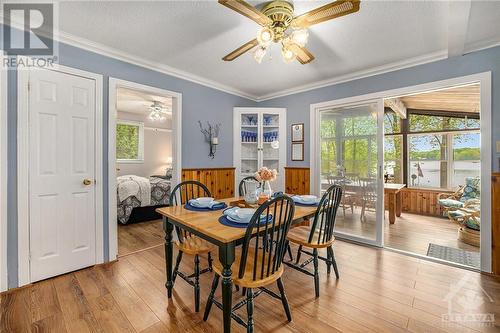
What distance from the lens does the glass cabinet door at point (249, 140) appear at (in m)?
4.09

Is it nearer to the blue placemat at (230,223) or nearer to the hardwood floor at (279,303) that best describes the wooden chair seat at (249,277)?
the blue placemat at (230,223)

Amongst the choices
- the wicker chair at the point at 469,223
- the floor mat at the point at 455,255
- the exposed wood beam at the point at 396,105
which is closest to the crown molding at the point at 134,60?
the exposed wood beam at the point at 396,105

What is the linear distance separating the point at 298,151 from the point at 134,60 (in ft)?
9.10

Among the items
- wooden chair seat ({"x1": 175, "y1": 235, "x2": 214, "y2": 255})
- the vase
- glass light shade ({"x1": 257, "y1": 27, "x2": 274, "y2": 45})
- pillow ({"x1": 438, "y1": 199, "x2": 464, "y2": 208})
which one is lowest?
wooden chair seat ({"x1": 175, "y1": 235, "x2": 214, "y2": 255})

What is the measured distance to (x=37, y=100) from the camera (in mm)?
2209

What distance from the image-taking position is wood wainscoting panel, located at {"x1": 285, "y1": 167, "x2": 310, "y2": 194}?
3.87 m

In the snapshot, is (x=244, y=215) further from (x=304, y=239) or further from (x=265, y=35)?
(x=265, y=35)

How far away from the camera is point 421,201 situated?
17.1 ft

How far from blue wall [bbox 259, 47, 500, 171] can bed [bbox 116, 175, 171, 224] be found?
2527 millimetres

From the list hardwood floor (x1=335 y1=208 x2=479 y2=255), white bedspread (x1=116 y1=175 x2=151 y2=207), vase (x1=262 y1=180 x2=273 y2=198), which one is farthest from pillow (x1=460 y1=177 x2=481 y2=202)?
white bedspread (x1=116 y1=175 x2=151 y2=207)

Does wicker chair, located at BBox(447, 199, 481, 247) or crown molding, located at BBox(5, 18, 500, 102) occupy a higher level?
crown molding, located at BBox(5, 18, 500, 102)

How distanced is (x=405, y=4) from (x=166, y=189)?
14.1 feet

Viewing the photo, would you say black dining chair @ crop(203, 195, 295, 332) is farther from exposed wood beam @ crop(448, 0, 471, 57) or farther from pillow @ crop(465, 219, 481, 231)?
pillow @ crop(465, 219, 481, 231)

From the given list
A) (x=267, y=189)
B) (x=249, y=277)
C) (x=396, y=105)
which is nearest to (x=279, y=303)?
(x=249, y=277)
